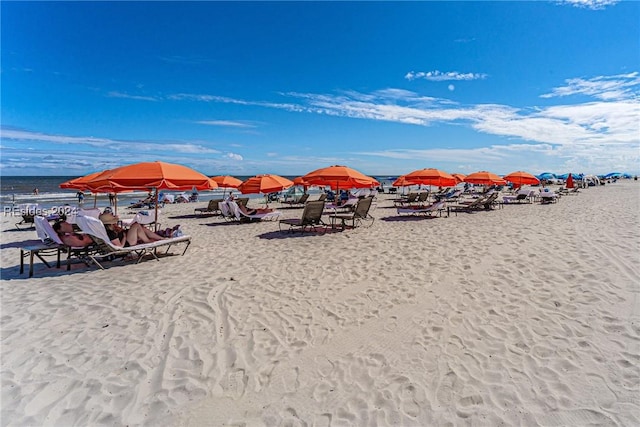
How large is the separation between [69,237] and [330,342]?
6.02 metres

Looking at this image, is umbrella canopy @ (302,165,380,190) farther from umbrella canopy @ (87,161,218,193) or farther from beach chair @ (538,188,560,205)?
beach chair @ (538,188,560,205)

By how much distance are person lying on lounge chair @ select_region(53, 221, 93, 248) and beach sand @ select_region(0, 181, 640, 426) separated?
1.54 ft

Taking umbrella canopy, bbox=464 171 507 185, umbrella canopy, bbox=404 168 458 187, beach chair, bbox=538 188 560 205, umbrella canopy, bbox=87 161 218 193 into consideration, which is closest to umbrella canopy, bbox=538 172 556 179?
beach chair, bbox=538 188 560 205

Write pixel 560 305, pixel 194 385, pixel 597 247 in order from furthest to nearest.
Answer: pixel 597 247 < pixel 560 305 < pixel 194 385

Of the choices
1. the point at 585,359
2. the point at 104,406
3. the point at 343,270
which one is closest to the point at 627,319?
the point at 585,359

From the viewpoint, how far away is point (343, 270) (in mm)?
6000

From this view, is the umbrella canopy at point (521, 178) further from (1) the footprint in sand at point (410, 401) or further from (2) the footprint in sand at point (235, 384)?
(2) the footprint in sand at point (235, 384)

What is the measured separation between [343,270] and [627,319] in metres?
3.80

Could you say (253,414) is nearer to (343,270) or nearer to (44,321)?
(44,321)

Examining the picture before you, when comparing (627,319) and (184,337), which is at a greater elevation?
(627,319)

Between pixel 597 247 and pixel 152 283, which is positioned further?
pixel 597 247

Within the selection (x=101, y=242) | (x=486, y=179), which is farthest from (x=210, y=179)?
(x=486, y=179)

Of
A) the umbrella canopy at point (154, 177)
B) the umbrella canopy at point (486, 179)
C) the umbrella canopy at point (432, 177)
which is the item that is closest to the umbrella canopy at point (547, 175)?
the umbrella canopy at point (486, 179)

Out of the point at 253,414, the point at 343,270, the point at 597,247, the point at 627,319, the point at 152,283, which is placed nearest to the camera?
the point at 253,414
